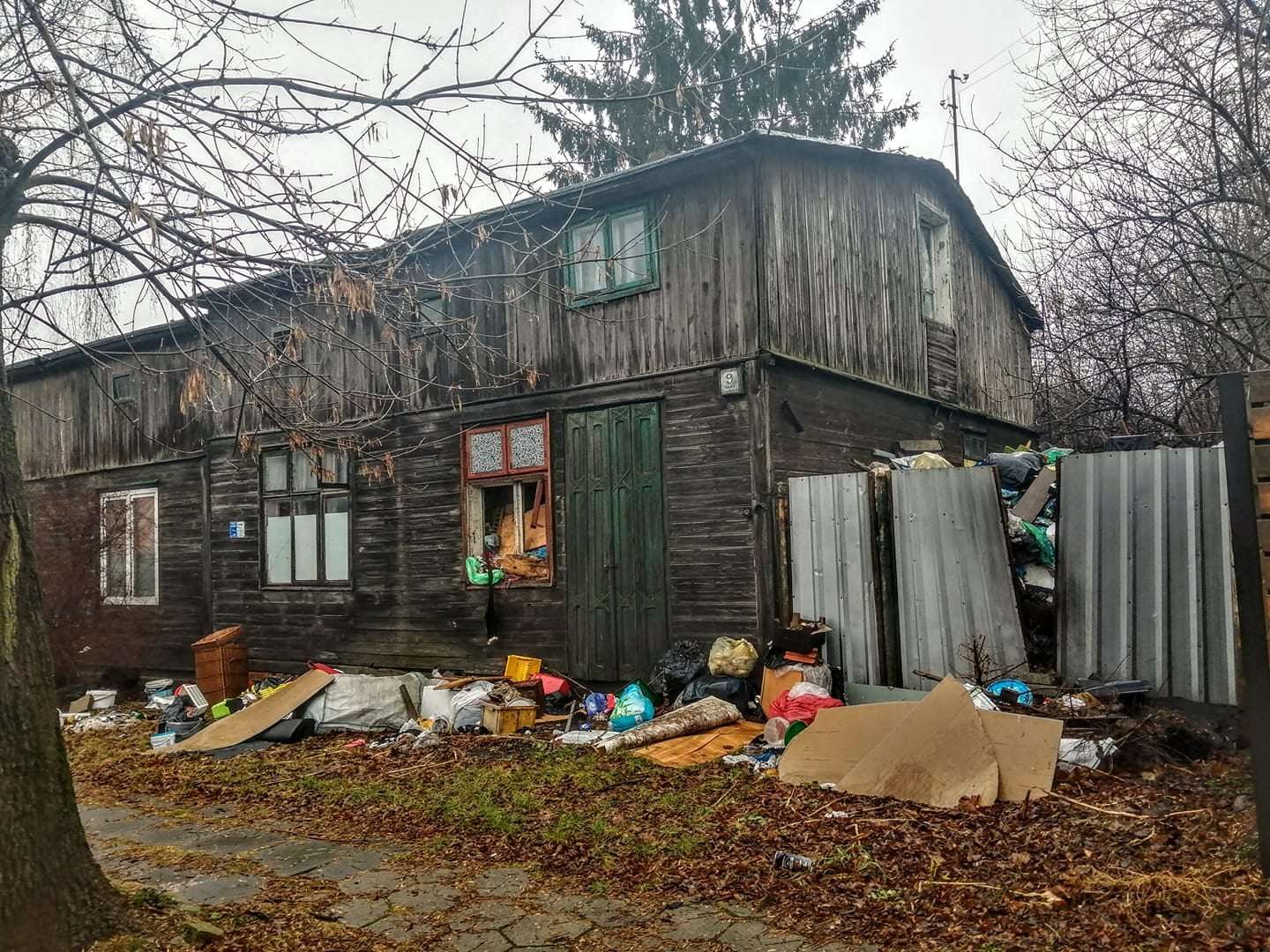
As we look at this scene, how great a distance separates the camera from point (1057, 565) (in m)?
7.26

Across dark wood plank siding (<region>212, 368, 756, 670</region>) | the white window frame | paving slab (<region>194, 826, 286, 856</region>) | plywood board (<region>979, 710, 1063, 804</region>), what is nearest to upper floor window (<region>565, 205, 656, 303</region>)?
dark wood plank siding (<region>212, 368, 756, 670</region>)

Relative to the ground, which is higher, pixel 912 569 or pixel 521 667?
pixel 912 569

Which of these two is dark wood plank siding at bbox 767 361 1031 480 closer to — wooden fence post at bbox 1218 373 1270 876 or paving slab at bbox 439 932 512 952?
wooden fence post at bbox 1218 373 1270 876

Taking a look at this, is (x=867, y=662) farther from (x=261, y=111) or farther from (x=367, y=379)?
(x=367, y=379)

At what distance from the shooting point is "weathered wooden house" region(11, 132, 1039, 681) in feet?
30.3

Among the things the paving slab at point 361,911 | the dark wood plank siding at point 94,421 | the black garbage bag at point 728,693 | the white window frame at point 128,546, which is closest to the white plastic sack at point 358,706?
the black garbage bag at point 728,693

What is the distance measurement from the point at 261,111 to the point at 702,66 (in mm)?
1889

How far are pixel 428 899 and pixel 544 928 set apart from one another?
2.56ft

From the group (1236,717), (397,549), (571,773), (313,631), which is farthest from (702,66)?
(313,631)

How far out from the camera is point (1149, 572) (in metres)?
6.82

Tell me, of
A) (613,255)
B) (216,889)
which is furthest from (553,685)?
(216,889)

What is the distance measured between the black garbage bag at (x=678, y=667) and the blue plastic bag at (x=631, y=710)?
0.66 ft

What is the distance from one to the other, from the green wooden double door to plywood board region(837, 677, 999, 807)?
12.4ft

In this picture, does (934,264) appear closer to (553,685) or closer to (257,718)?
(553,685)
